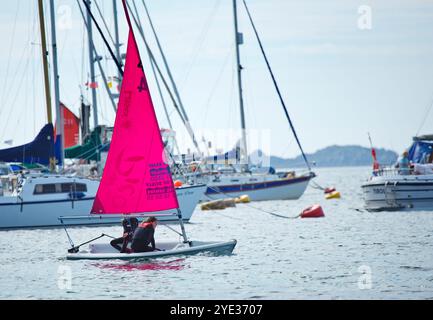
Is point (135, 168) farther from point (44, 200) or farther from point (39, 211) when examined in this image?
point (39, 211)

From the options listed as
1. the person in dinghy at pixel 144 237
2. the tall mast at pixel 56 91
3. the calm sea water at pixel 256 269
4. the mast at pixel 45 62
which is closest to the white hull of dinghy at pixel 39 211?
the calm sea water at pixel 256 269

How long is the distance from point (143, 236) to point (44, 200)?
16363 millimetres

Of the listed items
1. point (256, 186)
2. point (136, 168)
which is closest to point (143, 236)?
point (136, 168)

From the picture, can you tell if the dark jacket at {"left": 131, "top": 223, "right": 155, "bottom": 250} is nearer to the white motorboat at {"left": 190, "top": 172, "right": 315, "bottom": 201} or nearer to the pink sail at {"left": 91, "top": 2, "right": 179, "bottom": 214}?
the pink sail at {"left": 91, "top": 2, "right": 179, "bottom": 214}

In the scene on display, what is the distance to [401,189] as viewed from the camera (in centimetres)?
4681

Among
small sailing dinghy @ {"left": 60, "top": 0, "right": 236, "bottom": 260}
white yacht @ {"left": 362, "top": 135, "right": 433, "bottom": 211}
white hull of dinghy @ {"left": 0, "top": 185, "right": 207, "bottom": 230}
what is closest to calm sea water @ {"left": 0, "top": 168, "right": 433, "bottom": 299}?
small sailing dinghy @ {"left": 60, "top": 0, "right": 236, "bottom": 260}

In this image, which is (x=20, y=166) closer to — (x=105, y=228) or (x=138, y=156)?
(x=105, y=228)

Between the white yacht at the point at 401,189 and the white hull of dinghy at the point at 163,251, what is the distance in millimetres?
20224

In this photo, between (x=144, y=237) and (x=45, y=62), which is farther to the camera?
(x=45, y=62)

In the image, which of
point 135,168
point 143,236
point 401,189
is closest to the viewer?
point 143,236

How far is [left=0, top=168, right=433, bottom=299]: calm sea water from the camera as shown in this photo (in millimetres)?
22578

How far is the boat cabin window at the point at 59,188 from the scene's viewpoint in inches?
1649
